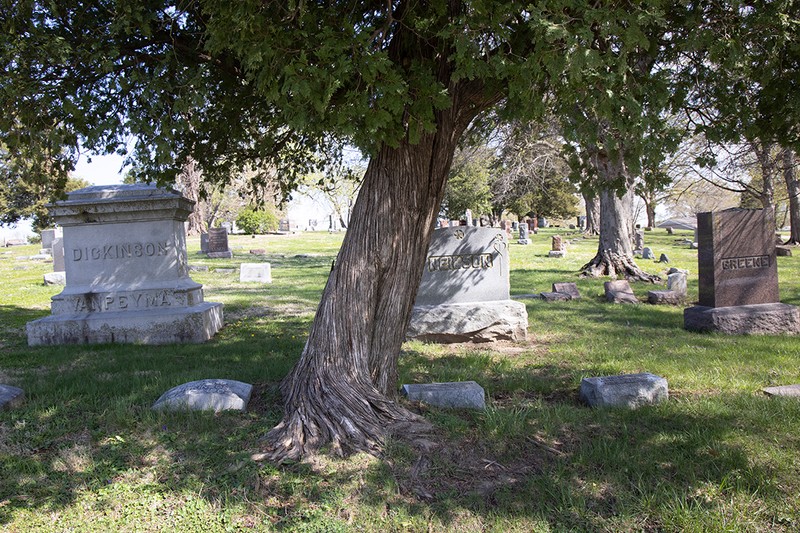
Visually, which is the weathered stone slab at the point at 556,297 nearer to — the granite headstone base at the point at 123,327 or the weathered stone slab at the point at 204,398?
the granite headstone base at the point at 123,327

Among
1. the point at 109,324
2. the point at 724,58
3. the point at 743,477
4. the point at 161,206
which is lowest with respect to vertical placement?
the point at 743,477

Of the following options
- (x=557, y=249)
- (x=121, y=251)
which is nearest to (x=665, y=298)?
(x=121, y=251)

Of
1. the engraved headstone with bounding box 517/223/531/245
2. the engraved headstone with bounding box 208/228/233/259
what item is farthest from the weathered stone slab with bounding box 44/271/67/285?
the engraved headstone with bounding box 517/223/531/245

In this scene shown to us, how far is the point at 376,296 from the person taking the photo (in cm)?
443

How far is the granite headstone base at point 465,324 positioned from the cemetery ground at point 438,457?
137 centimetres

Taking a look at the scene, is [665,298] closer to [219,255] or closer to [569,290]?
[569,290]

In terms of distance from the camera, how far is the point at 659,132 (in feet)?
13.0

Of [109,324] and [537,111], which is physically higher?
[537,111]

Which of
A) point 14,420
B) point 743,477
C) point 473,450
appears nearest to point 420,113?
point 473,450

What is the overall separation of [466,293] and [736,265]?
4141mm

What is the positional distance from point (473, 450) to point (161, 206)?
19.4 ft

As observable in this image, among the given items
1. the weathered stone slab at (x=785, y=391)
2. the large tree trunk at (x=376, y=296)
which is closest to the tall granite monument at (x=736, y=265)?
the weathered stone slab at (x=785, y=391)

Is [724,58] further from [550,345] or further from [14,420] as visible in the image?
[14,420]

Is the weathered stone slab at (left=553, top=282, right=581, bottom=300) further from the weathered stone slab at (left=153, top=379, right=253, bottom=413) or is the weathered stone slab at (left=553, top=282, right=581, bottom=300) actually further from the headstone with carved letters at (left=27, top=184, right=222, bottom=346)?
the weathered stone slab at (left=153, top=379, right=253, bottom=413)
